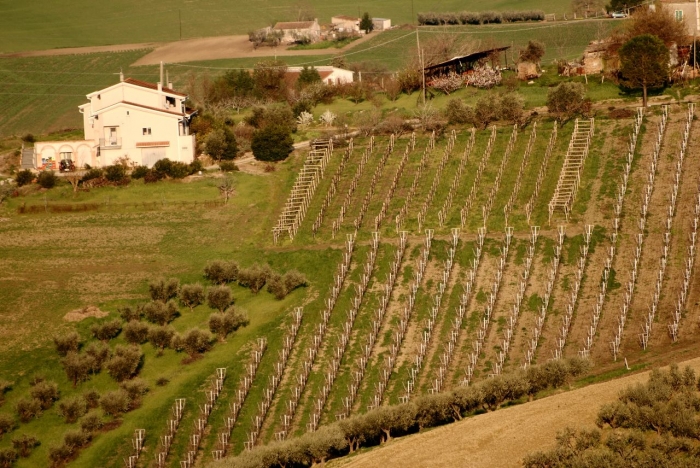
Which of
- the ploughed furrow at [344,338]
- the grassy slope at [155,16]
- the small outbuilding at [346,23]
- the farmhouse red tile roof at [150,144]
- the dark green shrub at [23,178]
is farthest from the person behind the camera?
the grassy slope at [155,16]

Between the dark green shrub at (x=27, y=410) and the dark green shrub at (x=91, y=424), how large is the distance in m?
2.78

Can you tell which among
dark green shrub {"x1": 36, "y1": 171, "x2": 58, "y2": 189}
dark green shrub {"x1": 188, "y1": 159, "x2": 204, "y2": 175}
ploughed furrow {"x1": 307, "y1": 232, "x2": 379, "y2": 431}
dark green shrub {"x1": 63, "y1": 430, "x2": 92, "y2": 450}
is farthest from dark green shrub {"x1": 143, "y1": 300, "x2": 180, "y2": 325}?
dark green shrub {"x1": 36, "y1": 171, "x2": 58, "y2": 189}

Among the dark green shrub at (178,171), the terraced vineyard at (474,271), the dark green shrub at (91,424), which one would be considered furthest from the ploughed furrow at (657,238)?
the dark green shrub at (178,171)

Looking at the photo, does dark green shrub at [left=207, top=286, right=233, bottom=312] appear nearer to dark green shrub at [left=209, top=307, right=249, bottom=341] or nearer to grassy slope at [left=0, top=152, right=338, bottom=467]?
grassy slope at [left=0, top=152, right=338, bottom=467]

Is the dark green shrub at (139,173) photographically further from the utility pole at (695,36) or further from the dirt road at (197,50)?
the dirt road at (197,50)

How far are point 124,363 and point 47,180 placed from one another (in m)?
28.2

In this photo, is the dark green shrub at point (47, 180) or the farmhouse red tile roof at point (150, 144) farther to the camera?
the farmhouse red tile roof at point (150, 144)

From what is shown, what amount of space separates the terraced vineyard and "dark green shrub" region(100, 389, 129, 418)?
10.6 feet

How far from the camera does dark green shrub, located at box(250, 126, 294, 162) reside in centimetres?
9556

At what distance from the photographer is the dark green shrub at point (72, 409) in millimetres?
66125

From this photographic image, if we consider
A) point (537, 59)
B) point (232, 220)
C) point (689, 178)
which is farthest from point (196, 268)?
point (537, 59)

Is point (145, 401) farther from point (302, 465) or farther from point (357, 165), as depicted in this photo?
point (357, 165)

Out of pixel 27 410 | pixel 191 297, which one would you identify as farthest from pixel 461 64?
pixel 27 410

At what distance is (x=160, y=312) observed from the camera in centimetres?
7494
